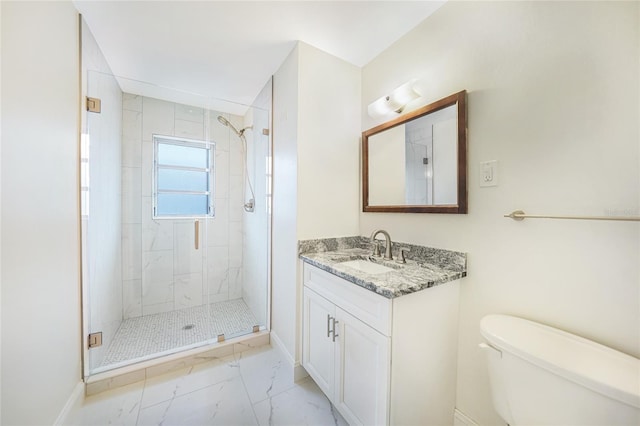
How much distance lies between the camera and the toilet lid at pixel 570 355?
65 centimetres

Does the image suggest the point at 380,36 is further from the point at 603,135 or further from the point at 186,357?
the point at 186,357

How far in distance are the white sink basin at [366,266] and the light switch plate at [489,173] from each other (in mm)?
652

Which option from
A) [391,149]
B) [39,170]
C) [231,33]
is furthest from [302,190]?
[39,170]

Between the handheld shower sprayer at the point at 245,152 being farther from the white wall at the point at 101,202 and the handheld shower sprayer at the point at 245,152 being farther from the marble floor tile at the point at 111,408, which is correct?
the marble floor tile at the point at 111,408

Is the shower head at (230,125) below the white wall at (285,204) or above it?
above

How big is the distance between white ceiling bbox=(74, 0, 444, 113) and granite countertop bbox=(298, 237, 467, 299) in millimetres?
1422

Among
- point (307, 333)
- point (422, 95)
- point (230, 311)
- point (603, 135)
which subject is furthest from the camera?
point (230, 311)

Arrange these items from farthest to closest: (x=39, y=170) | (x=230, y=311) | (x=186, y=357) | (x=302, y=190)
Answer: (x=230, y=311) → (x=186, y=357) → (x=302, y=190) → (x=39, y=170)

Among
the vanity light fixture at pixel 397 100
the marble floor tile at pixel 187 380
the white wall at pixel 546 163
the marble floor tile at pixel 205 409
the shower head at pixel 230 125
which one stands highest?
the shower head at pixel 230 125

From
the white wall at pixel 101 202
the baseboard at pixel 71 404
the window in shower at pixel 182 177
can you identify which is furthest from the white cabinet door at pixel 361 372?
the window in shower at pixel 182 177

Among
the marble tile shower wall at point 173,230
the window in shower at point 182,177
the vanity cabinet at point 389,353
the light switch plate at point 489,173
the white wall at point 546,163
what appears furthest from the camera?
the window in shower at point 182,177

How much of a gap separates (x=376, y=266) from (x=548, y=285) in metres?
0.77

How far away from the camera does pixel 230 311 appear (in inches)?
101

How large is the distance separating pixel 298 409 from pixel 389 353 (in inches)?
33.4
